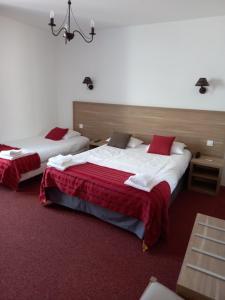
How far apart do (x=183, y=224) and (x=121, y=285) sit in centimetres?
118

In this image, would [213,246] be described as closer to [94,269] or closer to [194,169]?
[94,269]

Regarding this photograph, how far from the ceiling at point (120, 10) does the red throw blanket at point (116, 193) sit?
219 centimetres

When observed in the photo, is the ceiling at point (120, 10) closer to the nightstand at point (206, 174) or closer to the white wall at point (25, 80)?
the white wall at point (25, 80)

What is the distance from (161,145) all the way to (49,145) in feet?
6.51

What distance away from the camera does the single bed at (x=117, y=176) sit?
2.43 metres

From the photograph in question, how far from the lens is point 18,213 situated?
2.82 metres

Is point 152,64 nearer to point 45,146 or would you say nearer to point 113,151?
point 113,151

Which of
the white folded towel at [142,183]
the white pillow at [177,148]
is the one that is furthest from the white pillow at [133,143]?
the white folded towel at [142,183]

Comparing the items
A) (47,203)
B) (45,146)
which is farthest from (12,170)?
(45,146)

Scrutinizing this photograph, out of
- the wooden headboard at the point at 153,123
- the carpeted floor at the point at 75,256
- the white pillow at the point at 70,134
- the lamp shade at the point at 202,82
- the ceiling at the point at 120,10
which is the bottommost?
the carpeted floor at the point at 75,256

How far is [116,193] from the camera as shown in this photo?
2.43 metres

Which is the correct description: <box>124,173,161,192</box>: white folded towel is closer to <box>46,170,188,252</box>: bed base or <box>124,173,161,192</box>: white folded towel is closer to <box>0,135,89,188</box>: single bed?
<box>46,170,188,252</box>: bed base

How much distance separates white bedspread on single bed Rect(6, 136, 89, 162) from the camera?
3802mm

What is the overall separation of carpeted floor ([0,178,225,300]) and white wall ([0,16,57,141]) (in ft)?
6.27
